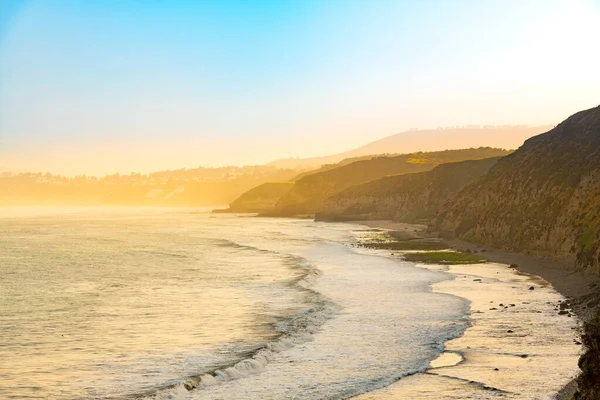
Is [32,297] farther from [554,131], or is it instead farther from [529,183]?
[554,131]

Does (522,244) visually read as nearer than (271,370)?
No

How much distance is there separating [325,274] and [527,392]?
3054 cm

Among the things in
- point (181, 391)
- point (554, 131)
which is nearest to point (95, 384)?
point (181, 391)

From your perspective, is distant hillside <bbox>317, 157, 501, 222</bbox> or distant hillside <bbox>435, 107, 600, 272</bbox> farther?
distant hillside <bbox>317, 157, 501, 222</bbox>

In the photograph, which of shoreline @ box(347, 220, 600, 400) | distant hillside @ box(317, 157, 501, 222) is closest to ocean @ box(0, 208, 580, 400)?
shoreline @ box(347, 220, 600, 400)

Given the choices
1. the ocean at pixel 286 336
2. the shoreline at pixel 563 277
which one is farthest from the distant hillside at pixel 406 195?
the ocean at pixel 286 336

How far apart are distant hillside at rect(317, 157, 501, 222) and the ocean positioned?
63908 mm

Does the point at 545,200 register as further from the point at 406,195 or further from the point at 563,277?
the point at 406,195

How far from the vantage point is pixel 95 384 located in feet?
58.9

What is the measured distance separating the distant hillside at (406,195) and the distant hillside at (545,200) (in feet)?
87.6

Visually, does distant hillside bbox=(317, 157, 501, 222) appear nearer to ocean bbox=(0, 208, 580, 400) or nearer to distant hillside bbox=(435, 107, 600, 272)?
distant hillside bbox=(435, 107, 600, 272)

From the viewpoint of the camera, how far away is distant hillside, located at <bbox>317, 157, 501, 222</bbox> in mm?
118250

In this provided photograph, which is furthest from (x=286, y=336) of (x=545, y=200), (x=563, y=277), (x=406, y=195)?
(x=406, y=195)

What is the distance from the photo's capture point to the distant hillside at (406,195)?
4656 inches
